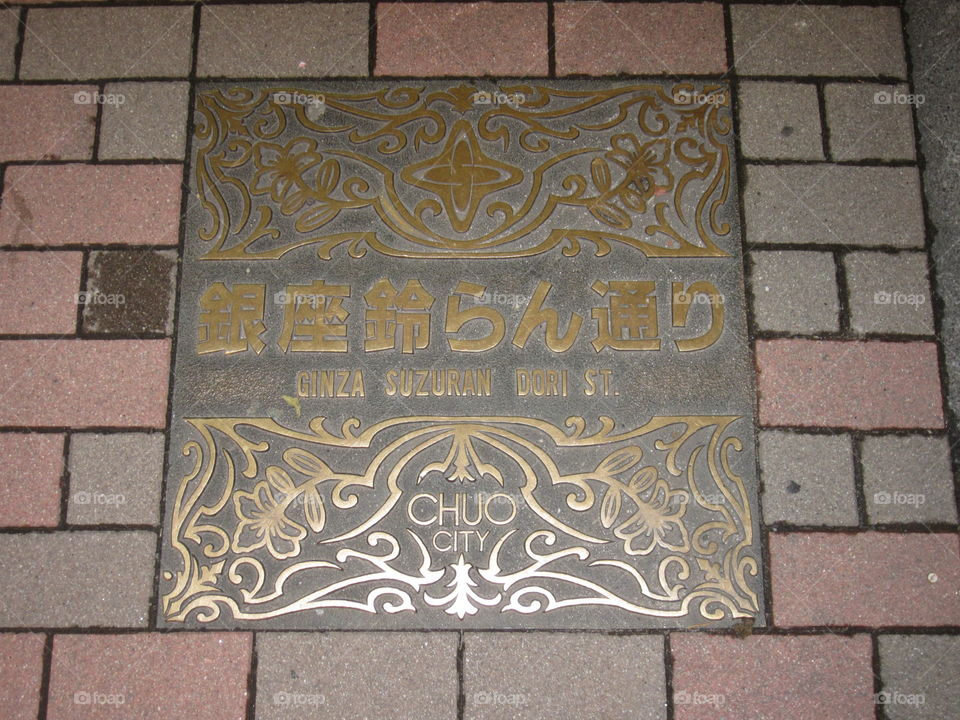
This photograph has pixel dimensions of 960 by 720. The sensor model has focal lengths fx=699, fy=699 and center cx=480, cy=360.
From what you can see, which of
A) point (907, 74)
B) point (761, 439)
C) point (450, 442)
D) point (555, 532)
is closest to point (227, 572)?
point (450, 442)

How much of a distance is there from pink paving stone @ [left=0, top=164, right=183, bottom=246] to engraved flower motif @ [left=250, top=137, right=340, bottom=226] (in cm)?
19

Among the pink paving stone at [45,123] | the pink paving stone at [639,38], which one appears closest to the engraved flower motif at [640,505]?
the pink paving stone at [639,38]

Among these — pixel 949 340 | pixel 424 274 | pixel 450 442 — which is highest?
pixel 424 274

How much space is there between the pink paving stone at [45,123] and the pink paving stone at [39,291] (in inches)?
9.4

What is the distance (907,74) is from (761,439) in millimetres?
918

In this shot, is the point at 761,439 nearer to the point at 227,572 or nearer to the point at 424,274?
the point at 424,274

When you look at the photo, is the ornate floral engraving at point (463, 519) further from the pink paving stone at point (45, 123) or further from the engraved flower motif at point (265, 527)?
the pink paving stone at point (45, 123)

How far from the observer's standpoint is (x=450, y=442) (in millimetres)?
1422

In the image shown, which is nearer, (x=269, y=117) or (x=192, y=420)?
(x=192, y=420)

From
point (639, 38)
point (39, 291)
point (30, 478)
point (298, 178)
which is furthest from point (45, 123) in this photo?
point (639, 38)

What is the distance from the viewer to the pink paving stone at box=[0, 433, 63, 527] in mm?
1404

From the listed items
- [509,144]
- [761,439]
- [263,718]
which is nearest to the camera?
[263,718]

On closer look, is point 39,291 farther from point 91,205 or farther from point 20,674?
point 20,674

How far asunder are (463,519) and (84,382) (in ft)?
2.74
